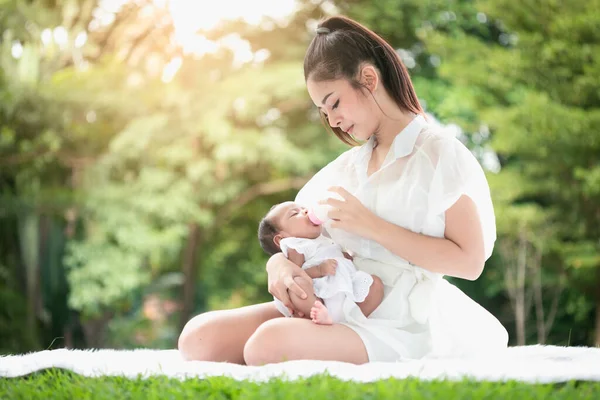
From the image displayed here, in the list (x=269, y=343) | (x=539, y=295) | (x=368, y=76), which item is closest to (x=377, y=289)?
(x=269, y=343)

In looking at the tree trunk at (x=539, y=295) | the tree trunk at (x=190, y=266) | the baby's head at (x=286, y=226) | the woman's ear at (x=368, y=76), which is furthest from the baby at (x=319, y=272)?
the tree trunk at (x=190, y=266)

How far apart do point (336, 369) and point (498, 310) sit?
7.96 m

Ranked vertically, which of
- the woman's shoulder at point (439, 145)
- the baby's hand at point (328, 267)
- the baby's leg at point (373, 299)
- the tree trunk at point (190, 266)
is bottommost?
the tree trunk at point (190, 266)

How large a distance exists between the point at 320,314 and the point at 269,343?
147 millimetres

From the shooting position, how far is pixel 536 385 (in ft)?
5.42

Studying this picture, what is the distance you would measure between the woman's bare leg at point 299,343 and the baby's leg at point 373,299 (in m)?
0.11

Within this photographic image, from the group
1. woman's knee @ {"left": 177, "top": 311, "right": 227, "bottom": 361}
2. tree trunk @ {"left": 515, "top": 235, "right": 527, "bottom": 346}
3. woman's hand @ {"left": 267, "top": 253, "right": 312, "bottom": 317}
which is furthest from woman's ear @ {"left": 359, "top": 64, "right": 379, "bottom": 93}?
tree trunk @ {"left": 515, "top": 235, "right": 527, "bottom": 346}

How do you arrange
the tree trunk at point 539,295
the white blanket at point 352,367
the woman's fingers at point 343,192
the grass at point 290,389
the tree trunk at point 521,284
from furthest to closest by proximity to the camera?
the tree trunk at point 539,295
the tree trunk at point 521,284
the woman's fingers at point 343,192
the white blanket at point 352,367
the grass at point 290,389

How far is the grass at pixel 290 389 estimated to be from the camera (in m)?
1.53

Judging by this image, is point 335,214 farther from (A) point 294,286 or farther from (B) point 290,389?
(B) point 290,389

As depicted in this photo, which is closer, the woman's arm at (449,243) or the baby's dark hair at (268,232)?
the woman's arm at (449,243)

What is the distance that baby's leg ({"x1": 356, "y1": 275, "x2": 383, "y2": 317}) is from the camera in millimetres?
1995

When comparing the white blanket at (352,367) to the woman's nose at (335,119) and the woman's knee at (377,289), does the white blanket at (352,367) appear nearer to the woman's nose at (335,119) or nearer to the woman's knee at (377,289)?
the woman's knee at (377,289)

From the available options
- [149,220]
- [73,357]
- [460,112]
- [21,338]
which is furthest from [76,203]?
[73,357]
